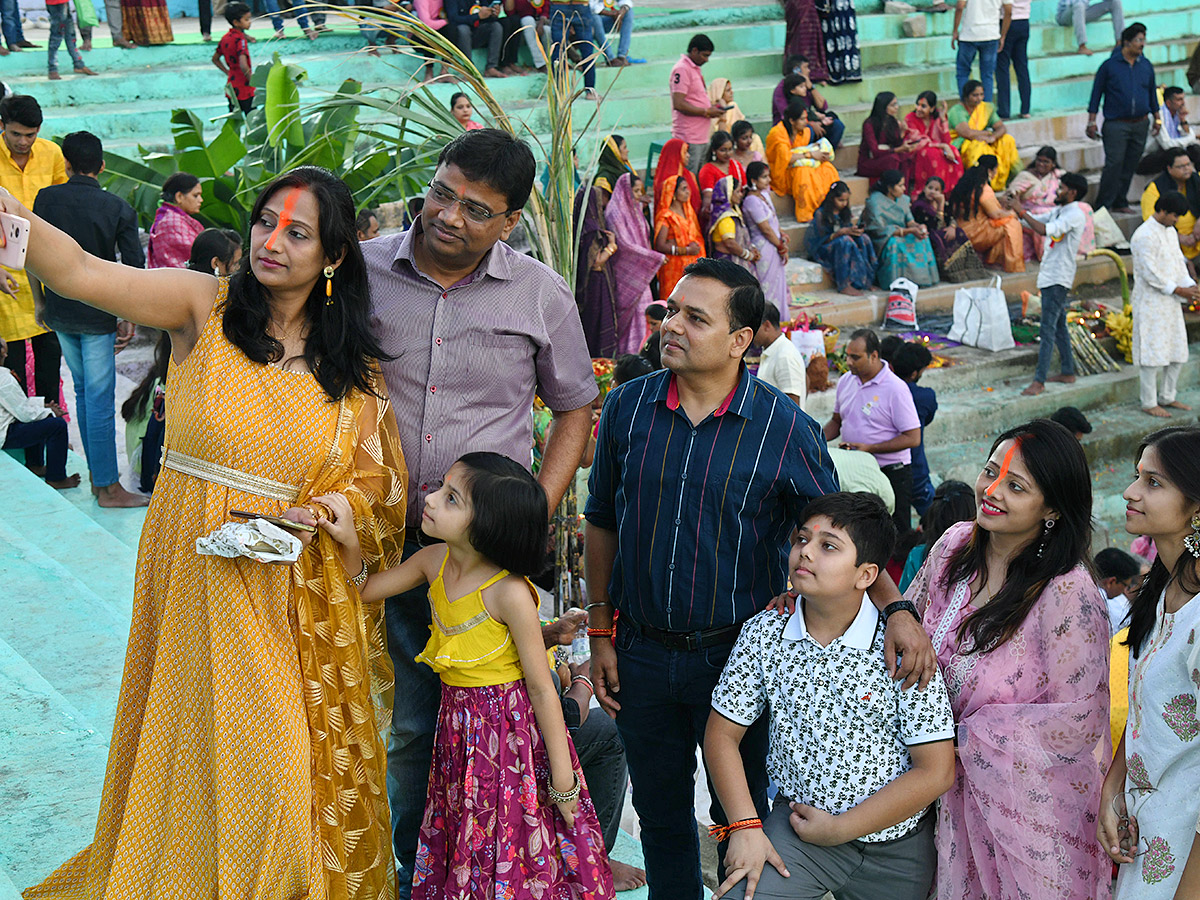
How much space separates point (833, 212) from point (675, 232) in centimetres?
235

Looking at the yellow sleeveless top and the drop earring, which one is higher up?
the drop earring

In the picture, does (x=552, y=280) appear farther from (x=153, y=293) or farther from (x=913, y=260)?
(x=913, y=260)

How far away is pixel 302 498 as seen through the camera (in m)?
2.41

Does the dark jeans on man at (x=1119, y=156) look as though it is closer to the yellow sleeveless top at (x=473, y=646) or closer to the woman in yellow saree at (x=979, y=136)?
the woman in yellow saree at (x=979, y=136)

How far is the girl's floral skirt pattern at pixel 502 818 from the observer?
8.11 feet

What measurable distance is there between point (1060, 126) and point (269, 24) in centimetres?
913

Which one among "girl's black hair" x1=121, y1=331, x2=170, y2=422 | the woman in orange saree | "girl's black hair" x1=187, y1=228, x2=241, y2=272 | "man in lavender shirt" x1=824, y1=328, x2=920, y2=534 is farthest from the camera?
the woman in orange saree

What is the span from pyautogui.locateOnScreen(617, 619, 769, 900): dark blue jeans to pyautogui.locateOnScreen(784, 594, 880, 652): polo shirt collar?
20cm

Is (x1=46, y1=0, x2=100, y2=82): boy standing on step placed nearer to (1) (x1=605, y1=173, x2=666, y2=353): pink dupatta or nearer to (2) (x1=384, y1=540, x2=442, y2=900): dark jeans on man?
(1) (x1=605, y1=173, x2=666, y2=353): pink dupatta

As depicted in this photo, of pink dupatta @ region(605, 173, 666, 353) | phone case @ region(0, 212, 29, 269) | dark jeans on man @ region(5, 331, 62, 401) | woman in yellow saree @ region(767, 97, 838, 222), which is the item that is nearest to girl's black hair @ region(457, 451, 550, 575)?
phone case @ region(0, 212, 29, 269)

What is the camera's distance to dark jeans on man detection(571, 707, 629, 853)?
9.14ft

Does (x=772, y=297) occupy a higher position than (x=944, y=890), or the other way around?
(x=772, y=297)

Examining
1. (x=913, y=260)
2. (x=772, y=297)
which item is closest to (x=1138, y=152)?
(x=913, y=260)

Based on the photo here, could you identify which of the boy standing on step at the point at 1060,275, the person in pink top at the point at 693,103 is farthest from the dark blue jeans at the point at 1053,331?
the person in pink top at the point at 693,103
